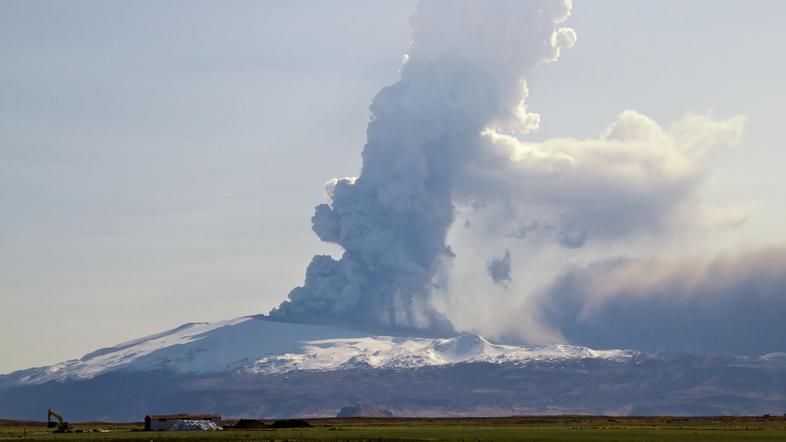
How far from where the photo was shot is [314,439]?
5202 inches

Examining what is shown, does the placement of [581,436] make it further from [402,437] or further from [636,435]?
[402,437]

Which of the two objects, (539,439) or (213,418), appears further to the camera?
(213,418)

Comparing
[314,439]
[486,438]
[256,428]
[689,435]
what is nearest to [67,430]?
[256,428]

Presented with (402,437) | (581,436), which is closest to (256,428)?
(402,437)

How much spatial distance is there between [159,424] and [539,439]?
224 feet

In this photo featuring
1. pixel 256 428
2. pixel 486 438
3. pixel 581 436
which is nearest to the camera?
pixel 486 438

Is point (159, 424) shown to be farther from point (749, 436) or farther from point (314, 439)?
point (749, 436)

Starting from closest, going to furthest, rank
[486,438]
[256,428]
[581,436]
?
[486,438], [581,436], [256,428]

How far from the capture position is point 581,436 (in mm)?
141875

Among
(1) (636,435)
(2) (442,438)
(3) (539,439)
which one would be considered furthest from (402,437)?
(1) (636,435)

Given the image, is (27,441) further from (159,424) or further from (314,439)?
(159,424)

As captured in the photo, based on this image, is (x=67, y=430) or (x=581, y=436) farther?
(x=67, y=430)

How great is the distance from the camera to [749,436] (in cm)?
13862

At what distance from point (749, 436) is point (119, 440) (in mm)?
68959
